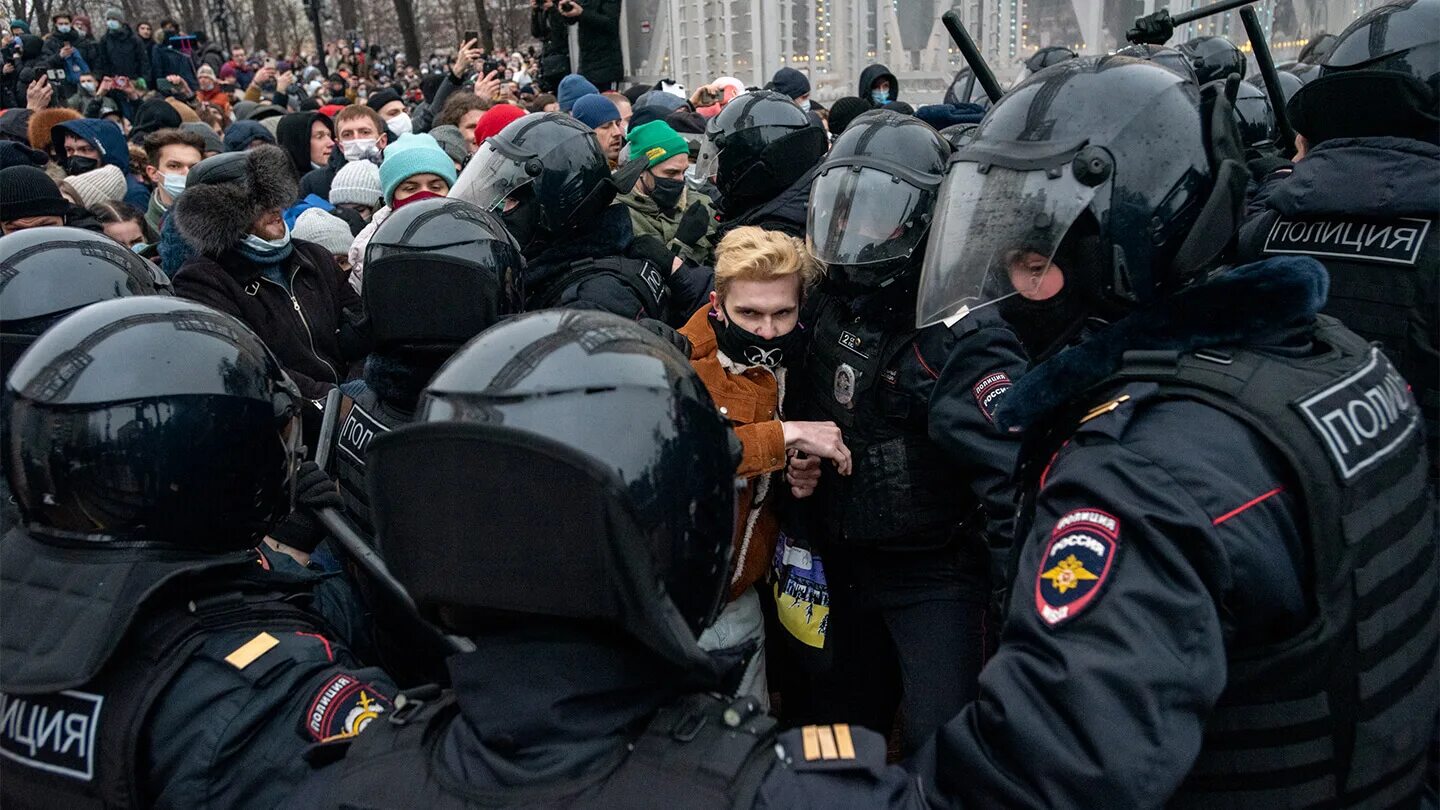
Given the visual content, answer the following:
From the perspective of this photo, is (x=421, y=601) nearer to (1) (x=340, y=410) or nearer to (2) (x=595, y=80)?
(1) (x=340, y=410)

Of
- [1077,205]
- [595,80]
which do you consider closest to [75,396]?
[1077,205]

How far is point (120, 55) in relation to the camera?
1468 centimetres

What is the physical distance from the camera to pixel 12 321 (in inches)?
103

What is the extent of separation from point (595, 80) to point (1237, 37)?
9.65 m

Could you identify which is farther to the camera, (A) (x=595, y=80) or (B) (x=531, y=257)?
(A) (x=595, y=80)

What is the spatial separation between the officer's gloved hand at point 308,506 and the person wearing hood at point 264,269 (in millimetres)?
1250

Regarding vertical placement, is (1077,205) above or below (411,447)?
above

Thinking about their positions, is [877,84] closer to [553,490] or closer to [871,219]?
[871,219]

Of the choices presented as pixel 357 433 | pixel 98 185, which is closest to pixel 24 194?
pixel 98 185

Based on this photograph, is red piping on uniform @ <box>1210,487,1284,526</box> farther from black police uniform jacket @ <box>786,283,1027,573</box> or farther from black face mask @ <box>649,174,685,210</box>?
black face mask @ <box>649,174,685,210</box>

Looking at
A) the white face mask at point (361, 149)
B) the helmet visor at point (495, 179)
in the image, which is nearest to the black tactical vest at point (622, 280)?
the helmet visor at point (495, 179)

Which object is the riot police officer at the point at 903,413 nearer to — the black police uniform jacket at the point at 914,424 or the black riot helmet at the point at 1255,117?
the black police uniform jacket at the point at 914,424

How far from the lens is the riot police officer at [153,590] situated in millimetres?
1548

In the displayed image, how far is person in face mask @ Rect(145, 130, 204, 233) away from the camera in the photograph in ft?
19.4
